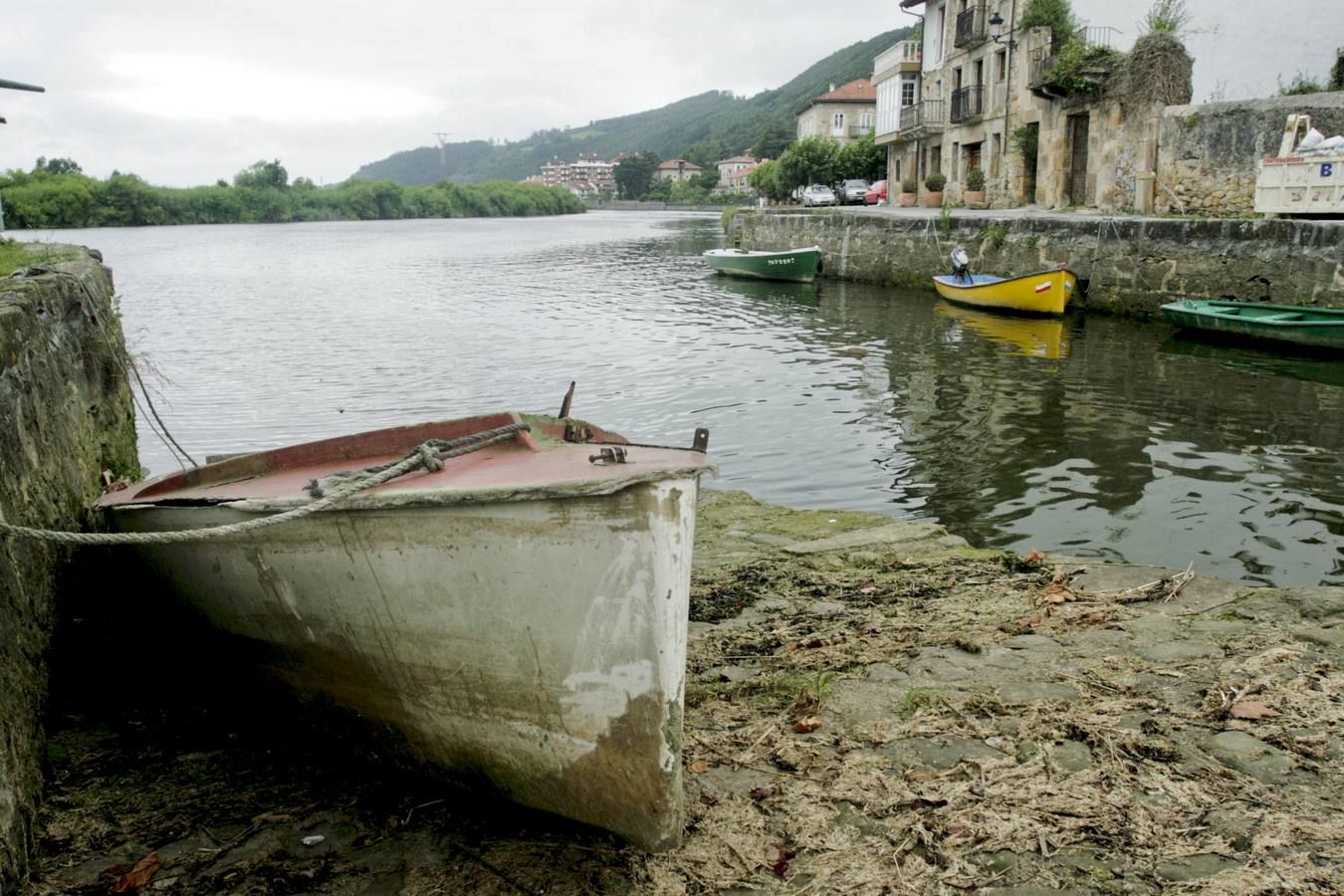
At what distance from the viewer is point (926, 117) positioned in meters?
35.6

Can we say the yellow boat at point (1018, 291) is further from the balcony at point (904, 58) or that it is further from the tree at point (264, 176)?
the tree at point (264, 176)

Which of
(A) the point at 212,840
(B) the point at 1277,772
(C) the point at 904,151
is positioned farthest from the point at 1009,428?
(C) the point at 904,151

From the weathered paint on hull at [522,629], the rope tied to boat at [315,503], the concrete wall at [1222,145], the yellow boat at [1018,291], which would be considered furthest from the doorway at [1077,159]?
the weathered paint on hull at [522,629]

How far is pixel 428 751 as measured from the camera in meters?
3.58

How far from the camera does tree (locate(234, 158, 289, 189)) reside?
105m

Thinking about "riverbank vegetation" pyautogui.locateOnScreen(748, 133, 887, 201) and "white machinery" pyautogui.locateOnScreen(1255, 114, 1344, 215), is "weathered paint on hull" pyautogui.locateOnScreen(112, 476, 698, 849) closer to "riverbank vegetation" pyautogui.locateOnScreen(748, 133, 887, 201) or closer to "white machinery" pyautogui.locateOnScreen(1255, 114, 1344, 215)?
"white machinery" pyautogui.locateOnScreen(1255, 114, 1344, 215)

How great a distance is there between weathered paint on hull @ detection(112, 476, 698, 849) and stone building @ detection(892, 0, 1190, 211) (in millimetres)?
20962

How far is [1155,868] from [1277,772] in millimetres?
774

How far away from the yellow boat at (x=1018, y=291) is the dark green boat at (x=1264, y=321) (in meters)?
2.27

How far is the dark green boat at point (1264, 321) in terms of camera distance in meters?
13.6

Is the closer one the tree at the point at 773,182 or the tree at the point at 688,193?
the tree at the point at 773,182

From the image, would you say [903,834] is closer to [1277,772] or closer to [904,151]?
[1277,772]

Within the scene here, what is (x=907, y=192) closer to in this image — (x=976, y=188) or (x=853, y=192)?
(x=976, y=188)

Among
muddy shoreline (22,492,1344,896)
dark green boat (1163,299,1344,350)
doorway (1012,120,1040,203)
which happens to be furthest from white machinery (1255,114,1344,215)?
muddy shoreline (22,492,1344,896)
